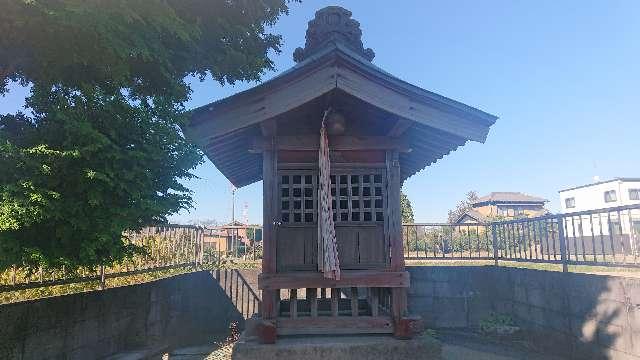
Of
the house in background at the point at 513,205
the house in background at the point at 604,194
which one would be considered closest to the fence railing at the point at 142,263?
the house in background at the point at 604,194

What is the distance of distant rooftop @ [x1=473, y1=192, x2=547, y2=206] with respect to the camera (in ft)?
197

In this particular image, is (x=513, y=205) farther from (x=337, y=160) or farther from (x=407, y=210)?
(x=337, y=160)

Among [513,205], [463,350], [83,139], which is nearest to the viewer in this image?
[83,139]

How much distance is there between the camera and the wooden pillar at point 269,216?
20.1 ft

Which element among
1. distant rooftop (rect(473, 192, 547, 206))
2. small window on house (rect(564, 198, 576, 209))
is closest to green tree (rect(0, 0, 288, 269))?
small window on house (rect(564, 198, 576, 209))

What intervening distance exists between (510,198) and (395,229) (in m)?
63.2

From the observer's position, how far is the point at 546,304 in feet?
27.7

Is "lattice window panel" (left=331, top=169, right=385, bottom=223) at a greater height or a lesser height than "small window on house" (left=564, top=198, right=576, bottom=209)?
lesser

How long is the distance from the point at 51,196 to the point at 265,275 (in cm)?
309

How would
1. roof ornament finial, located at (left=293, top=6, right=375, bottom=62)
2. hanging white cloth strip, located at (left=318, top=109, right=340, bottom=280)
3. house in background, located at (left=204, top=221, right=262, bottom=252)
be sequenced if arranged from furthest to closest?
1. house in background, located at (left=204, top=221, right=262, bottom=252)
2. roof ornament finial, located at (left=293, top=6, right=375, bottom=62)
3. hanging white cloth strip, located at (left=318, top=109, right=340, bottom=280)

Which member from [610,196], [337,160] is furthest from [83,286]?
[610,196]

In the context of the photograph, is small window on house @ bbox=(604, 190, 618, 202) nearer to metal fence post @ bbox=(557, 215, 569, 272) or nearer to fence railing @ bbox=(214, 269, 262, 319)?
metal fence post @ bbox=(557, 215, 569, 272)

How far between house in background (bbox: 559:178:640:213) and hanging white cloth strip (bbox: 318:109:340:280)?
4154 centimetres

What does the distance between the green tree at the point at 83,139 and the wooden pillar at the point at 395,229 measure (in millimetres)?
3154
